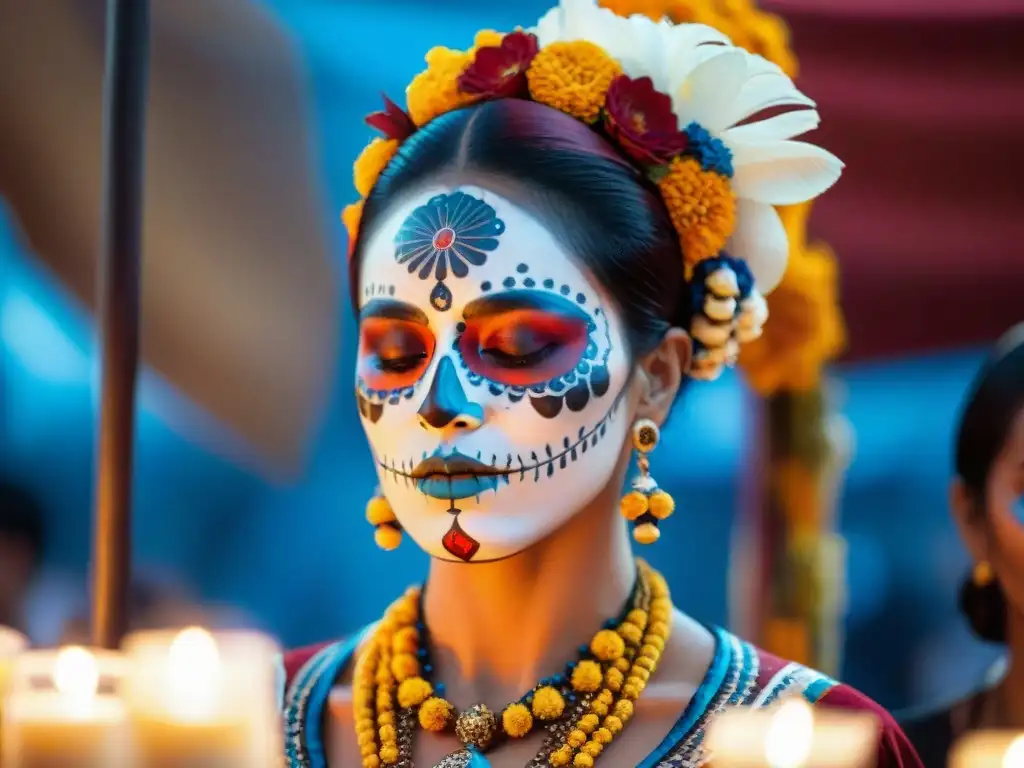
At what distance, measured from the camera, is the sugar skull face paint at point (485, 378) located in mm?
1923

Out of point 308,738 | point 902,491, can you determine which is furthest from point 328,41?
point 308,738

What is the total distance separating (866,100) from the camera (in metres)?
3.96

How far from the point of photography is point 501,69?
83.6 inches

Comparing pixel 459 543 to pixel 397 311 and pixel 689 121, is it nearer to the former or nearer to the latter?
pixel 397 311

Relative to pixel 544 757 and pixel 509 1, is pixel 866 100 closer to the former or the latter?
pixel 509 1

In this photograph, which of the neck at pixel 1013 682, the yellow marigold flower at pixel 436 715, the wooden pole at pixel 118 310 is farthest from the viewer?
the neck at pixel 1013 682

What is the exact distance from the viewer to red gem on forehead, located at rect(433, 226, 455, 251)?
200 cm

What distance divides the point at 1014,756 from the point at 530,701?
108 centimetres

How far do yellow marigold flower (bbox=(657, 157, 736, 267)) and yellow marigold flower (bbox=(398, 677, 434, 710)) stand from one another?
74 cm

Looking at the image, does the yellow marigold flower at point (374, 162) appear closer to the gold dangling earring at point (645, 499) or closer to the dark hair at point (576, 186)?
the dark hair at point (576, 186)

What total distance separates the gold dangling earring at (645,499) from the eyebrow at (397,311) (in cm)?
35

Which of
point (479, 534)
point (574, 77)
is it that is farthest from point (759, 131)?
point (479, 534)

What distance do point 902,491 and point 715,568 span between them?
2.08ft

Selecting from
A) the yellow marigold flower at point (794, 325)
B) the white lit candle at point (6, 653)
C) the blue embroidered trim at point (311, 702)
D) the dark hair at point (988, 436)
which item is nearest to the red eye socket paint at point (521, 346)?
the blue embroidered trim at point (311, 702)
